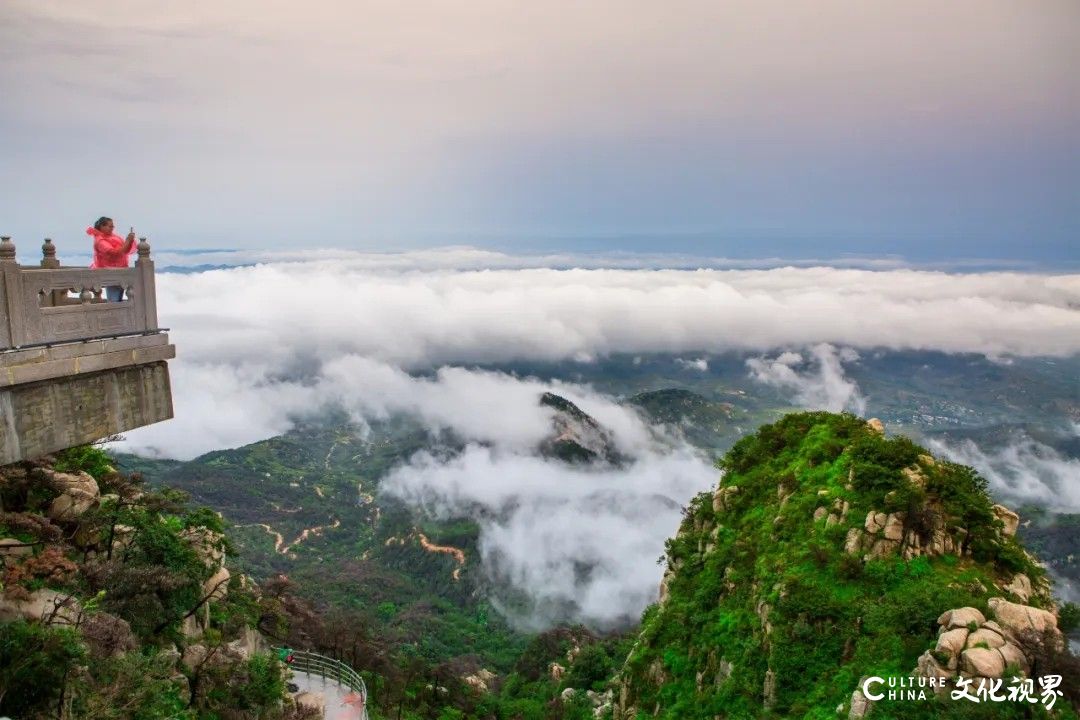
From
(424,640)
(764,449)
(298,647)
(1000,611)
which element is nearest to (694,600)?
(764,449)

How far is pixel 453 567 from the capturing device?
6043 inches

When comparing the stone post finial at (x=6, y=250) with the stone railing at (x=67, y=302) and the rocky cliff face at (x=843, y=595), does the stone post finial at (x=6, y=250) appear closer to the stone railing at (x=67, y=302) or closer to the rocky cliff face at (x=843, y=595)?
the stone railing at (x=67, y=302)

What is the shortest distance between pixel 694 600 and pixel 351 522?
17333cm

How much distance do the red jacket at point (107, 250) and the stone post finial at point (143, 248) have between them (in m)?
0.21

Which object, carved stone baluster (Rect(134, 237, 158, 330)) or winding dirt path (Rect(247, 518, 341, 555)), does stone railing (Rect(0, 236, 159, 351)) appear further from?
winding dirt path (Rect(247, 518, 341, 555))

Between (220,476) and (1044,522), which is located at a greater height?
(1044,522)

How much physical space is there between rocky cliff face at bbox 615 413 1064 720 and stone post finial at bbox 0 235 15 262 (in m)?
19.1

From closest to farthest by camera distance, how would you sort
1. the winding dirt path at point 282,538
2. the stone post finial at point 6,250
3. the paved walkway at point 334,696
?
the stone post finial at point 6,250
the paved walkway at point 334,696
the winding dirt path at point 282,538

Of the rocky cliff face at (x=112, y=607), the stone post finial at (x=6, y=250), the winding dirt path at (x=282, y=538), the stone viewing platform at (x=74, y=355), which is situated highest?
the stone post finial at (x=6, y=250)

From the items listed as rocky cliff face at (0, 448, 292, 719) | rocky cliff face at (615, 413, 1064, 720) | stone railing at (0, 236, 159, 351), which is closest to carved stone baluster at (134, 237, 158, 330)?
stone railing at (0, 236, 159, 351)

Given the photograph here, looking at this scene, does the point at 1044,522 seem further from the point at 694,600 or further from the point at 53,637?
the point at 53,637

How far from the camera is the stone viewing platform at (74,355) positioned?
41.8 ft

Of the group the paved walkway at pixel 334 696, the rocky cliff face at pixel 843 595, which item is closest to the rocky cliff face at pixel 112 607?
the paved walkway at pixel 334 696

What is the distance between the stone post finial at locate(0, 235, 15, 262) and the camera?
1249cm
